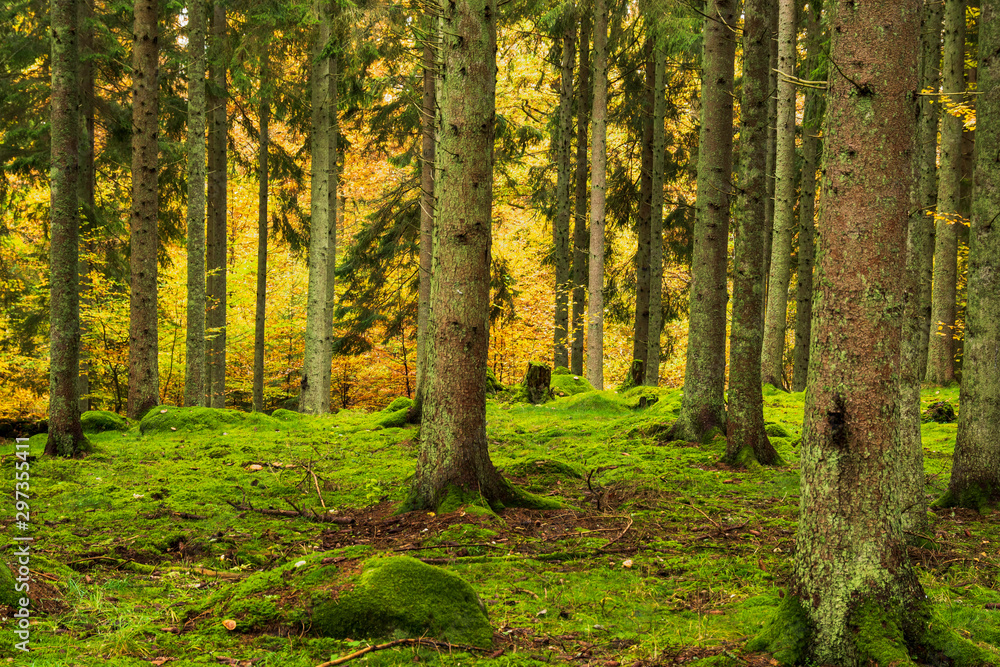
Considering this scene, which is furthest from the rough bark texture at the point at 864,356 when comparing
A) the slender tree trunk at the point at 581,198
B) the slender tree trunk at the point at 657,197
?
the slender tree trunk at the point at 581,198

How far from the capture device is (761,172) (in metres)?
8.13

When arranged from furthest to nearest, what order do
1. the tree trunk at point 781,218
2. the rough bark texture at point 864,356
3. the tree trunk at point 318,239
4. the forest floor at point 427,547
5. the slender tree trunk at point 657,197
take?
the slender tree trunk at point 657,197
the tree trunk at point 318,239
the tree trunk at point 781,218
the forest floor at point 427,547
the rough bark texture at point 864,356

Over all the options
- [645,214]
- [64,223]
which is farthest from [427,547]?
[645,214]

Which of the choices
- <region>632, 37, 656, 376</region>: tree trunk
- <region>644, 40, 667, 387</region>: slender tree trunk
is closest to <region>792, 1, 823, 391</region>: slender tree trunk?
<region>644, 40, 667, 387</region>: slender tree trunk

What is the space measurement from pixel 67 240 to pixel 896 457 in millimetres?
8469

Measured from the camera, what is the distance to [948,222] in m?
12.8

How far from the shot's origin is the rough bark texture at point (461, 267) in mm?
6262

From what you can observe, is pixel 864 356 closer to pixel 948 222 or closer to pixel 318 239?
pixel 948 222

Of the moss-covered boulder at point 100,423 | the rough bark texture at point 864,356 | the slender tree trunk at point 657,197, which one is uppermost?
the slender tree trunk at point 657,197

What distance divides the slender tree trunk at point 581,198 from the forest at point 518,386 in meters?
0.13

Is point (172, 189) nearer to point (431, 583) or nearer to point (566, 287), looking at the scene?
point (566, 287)

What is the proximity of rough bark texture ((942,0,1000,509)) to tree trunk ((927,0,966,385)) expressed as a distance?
719 cm

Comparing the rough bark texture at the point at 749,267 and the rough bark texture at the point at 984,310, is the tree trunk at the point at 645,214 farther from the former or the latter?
the rough bark texture at the point at 984,310

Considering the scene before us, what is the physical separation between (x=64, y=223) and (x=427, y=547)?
19.4ft
